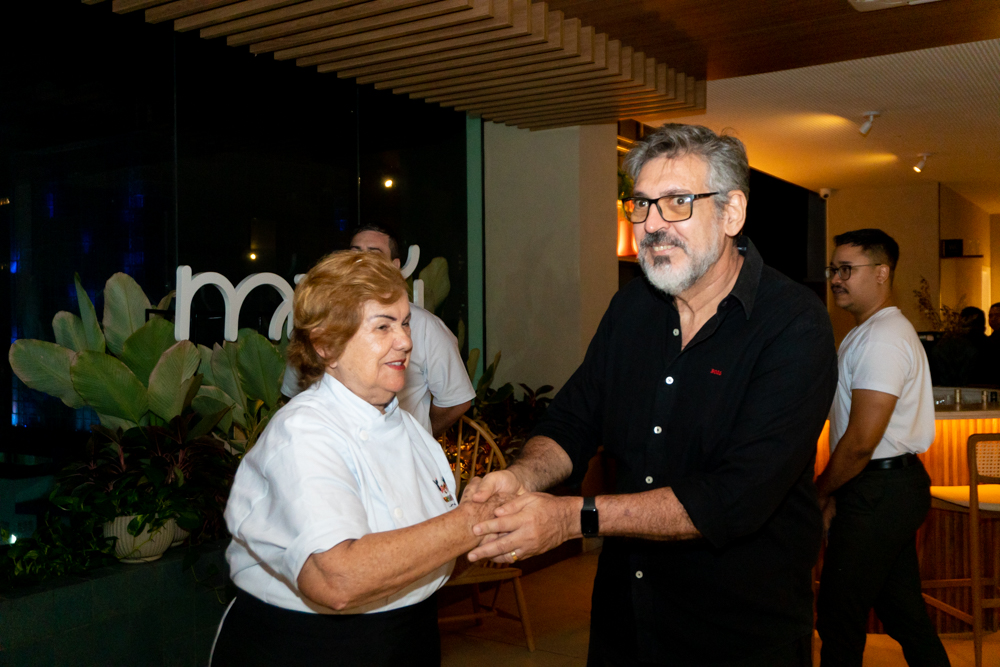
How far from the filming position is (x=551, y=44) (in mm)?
4340

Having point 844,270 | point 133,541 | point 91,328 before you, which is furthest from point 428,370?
point 844,270

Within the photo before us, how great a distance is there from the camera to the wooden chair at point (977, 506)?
3359 millimetres

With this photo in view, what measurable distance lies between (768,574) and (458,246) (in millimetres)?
4812

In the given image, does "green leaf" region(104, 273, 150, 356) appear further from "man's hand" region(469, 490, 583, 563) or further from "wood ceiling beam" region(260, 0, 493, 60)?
"man's hand" region(469, 490, 583, 563)

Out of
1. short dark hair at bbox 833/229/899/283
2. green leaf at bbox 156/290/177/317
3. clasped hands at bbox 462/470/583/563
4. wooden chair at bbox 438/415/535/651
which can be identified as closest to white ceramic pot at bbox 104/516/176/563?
wooden chair at bbox 438/415/535/651

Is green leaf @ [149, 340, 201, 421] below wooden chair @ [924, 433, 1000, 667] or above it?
above

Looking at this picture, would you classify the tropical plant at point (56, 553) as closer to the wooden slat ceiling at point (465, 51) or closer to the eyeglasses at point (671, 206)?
the wooden slat ceiling at point (465, 51)

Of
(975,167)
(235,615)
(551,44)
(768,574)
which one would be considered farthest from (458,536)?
(975,167)

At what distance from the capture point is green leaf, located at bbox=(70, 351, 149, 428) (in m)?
3.34

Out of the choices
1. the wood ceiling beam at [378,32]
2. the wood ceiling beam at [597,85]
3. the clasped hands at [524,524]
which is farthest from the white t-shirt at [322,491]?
the wood ceiling beam at [597,85]

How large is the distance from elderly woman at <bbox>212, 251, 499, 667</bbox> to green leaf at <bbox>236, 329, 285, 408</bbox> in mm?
2084

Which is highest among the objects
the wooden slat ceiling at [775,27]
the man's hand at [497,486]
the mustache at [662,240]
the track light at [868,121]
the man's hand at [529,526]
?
the track light at [868,121]

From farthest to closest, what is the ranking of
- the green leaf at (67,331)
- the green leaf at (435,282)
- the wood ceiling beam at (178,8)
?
the green leaf at (435,282), the wood ceiling beam at (178,8), the green leaf at (67,331)

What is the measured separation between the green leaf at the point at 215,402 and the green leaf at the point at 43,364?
0.52m
